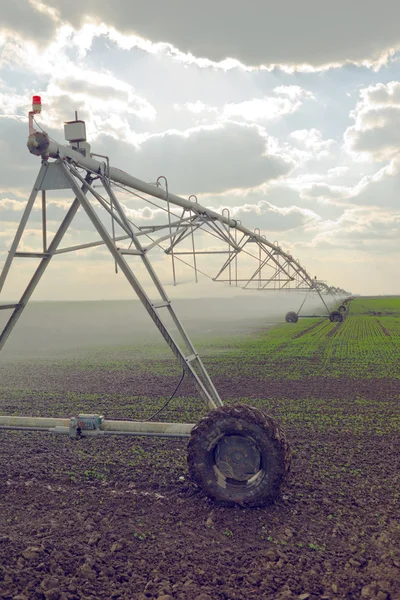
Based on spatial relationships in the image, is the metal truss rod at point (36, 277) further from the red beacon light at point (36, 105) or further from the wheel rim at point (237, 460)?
the wheel rim at point (237, 460)

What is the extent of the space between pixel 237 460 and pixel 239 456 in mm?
55

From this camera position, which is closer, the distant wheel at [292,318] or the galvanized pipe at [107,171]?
the galvanized pipe at [107,171]

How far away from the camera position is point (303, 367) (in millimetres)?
17250

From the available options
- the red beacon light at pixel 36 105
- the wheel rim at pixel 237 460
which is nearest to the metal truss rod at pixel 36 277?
the red beacon light at pixel 36 105

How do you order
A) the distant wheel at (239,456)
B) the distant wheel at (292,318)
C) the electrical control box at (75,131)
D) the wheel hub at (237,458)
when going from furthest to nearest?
the distant wheel at (292,318), the electrical control box at (75,131), the wheel hub at (237,458), the distant wheel at (239,456)

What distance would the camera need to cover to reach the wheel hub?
19.5 ft

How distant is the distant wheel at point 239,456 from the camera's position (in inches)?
228

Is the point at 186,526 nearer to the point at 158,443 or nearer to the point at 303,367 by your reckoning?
the point at 158,443

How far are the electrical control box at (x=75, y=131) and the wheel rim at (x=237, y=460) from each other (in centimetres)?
451

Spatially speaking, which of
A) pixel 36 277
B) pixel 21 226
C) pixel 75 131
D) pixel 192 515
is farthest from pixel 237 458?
pixel 75 131

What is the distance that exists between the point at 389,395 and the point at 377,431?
358 centimetres

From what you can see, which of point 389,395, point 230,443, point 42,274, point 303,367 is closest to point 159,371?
point 303,367

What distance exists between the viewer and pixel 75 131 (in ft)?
23.0

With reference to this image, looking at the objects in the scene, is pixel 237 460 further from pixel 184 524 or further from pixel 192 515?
pixel 184 524
